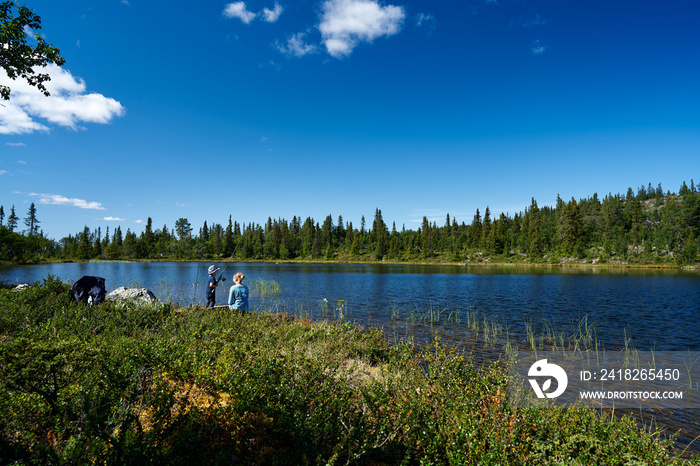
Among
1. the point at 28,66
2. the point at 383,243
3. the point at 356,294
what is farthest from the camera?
the point at 383,243

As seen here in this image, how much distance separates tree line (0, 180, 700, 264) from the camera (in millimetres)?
98688

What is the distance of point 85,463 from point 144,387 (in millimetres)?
1540

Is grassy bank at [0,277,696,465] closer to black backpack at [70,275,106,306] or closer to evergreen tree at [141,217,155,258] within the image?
black backpack at [70,275,106,306]

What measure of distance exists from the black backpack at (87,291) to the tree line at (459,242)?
8897 cm

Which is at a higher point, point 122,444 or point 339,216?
point 339,216

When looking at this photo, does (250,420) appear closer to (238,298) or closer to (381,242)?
(238,298)

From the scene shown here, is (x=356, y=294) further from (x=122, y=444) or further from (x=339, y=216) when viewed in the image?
(x=339, y=216)

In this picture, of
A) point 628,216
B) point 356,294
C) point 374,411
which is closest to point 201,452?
point 374,411

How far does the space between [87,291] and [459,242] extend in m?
122

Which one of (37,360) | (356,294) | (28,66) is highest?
(28,66)

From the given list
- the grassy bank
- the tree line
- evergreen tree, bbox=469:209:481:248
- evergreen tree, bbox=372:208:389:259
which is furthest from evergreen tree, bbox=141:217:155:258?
the grassy bank

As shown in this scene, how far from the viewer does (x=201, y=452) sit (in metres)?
3.19

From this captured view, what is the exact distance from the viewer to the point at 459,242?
123 meters

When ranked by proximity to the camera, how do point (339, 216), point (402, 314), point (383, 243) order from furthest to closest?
point (339, 216), point (383, 243), point (402, 314)
